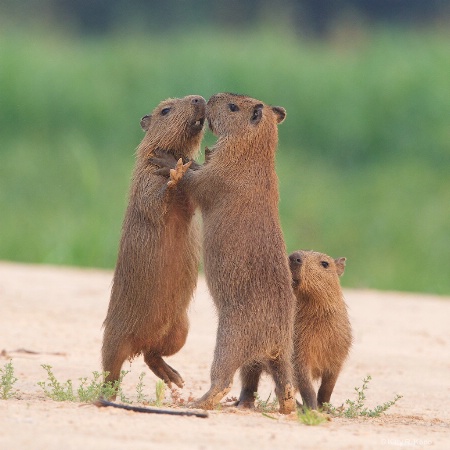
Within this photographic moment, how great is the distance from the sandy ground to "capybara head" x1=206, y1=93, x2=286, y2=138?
148 centimetres

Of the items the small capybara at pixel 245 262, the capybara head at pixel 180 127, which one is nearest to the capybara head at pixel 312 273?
the small capybara at pixel 245 262

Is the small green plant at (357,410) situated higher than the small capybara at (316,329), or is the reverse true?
the small capybara at (316,329)

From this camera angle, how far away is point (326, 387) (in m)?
6.67

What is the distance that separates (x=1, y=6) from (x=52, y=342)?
69.0 feet

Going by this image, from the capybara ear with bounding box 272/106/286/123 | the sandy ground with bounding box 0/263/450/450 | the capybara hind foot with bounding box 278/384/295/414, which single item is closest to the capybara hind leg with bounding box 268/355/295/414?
the capybara hind foot with bounding box 278/384/295/414

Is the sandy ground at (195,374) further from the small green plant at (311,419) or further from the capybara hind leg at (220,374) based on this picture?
the capybara hind leg at (220,374)

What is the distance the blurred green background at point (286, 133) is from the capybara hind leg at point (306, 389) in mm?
7681

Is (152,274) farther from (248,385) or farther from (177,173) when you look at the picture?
(248,385)

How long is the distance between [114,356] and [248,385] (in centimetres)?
72

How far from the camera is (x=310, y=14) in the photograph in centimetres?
2998

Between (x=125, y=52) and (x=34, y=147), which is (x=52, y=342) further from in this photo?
Answer: (x=125, y=52)

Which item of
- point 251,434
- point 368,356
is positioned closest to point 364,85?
point 368,356

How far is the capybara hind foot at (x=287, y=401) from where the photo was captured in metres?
6.00

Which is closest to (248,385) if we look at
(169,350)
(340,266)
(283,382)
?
(283,382)
